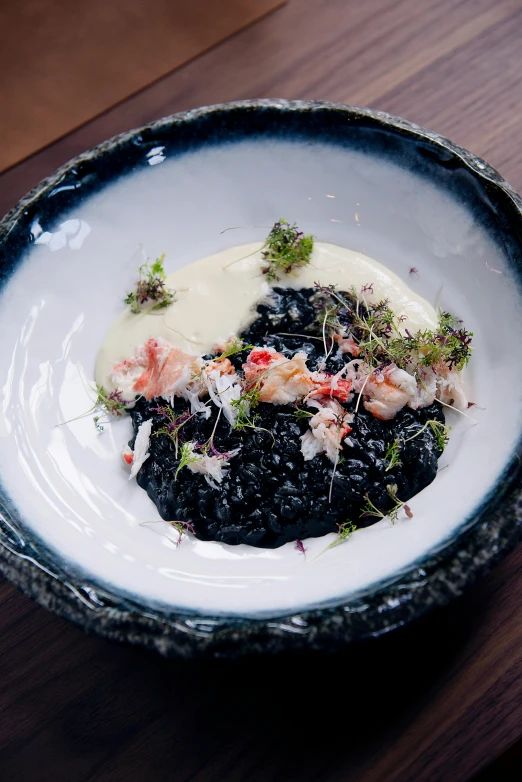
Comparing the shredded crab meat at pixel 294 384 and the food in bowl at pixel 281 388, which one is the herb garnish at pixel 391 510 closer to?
the food in bowl at pixel 281 388

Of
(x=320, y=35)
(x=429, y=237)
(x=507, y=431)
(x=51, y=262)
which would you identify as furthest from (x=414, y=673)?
(x=320, y=35)

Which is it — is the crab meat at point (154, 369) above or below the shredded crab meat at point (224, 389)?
above

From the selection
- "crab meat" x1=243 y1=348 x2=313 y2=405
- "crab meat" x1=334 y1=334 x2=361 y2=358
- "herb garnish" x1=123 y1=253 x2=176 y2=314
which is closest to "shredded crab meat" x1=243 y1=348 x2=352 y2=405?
"crab meat" x1=243 y1=348 x2=313 y2=405

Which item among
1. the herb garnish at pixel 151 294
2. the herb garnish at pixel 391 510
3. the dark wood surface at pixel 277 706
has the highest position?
the herb garnish at pixel 151 294

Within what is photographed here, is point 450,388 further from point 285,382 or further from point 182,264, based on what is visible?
point 182,264

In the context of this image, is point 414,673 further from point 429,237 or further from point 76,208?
point 76,208

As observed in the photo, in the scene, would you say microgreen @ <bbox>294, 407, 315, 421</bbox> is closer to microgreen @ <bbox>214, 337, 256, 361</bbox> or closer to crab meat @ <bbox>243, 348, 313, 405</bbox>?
crab meat @ <bbox>243, 348, 313, 405</bbox>

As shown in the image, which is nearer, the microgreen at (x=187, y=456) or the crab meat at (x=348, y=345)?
the microgreen at (x=187, y=456)

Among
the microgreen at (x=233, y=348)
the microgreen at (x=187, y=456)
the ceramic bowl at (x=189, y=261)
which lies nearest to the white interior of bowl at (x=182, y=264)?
the ceramic bowl at (x=189, y=261)
